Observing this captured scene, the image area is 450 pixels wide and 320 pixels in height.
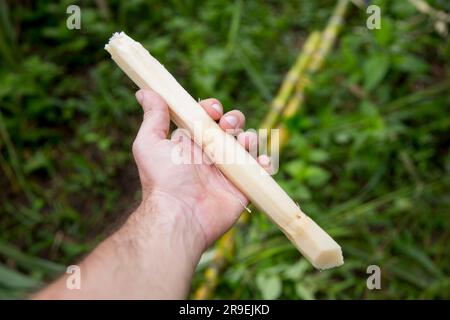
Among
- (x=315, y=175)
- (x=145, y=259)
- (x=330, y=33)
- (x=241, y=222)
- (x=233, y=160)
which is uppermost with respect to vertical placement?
(x=330, y=33)

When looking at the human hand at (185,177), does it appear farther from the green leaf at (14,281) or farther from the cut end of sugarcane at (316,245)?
the green leaf at (14,281)

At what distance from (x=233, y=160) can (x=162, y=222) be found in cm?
17

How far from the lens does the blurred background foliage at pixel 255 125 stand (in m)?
1.51

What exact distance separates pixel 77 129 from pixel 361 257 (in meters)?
1.04

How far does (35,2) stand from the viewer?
2.11m

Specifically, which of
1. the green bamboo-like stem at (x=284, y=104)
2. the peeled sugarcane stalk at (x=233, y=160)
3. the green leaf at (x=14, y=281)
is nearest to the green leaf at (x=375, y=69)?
the green bamboo-like stem at (x=284, y=104)

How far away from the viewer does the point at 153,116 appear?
103 cm

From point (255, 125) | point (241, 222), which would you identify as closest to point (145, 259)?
point (241, 222)

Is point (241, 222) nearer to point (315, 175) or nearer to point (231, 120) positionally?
point (315, 175)

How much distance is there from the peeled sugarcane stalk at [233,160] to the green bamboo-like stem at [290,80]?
2.36ft

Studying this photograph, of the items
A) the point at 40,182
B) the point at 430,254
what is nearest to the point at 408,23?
the point at 430,254
